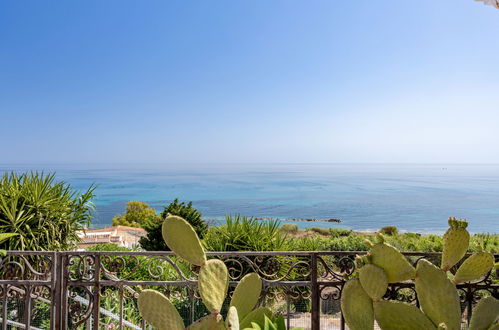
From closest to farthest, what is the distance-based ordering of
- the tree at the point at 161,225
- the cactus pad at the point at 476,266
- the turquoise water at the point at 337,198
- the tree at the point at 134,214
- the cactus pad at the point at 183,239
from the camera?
the cactus pad at the point at 183,239, the cactus pad at the point at 476,266, the tree at the point at 161,225, the tree at the point at 134,214, the turquoise water at the point at 337,198

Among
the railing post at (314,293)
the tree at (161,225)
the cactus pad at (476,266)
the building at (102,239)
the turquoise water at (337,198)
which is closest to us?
the cactus pad at (476,266)

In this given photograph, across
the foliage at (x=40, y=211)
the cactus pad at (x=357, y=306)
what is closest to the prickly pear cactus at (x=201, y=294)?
the cactus pad at (x=357, y=306)

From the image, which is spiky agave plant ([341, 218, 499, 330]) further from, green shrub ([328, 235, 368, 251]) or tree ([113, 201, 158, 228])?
tree ([113, 201, 158, 228])

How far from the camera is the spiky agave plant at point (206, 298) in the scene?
109 centimetres

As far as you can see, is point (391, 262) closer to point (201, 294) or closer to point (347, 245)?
point (201, 294)

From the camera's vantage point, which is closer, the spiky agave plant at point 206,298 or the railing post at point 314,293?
the spiky agave plant at point 206,298

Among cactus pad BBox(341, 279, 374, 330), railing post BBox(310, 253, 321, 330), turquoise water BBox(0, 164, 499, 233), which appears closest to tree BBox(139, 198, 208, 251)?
railing post BBox(310, 253, 321, 330)

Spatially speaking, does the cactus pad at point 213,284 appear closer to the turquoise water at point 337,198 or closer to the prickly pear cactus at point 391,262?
the prickly pear cactus at point 391,262

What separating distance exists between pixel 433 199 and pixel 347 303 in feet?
308

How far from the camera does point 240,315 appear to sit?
1.25 metres

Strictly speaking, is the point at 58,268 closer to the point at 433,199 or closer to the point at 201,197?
the point at 201,197

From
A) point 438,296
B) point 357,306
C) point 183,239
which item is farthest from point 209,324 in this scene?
point 438,296

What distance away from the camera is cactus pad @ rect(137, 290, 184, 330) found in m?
1.17

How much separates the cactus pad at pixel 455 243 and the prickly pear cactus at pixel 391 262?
0.17 meters
